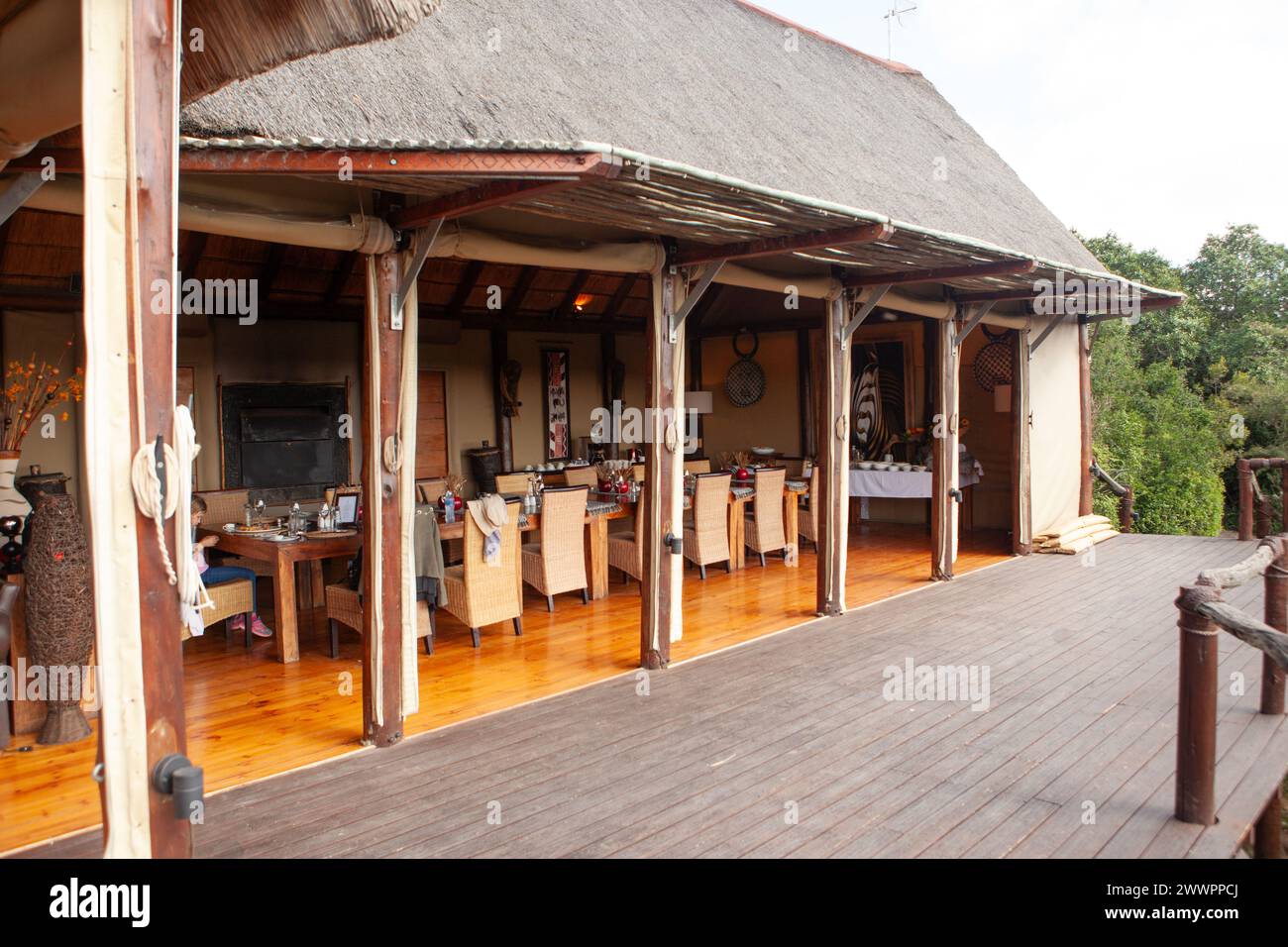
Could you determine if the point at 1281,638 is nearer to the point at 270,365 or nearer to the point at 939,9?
the point at 270,365

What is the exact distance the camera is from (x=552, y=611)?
707 cm

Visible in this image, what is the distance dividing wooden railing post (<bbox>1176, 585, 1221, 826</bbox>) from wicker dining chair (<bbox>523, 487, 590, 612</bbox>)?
4103 mm

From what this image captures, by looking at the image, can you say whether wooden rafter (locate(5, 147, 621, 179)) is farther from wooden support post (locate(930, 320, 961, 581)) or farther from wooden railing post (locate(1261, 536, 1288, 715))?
wooden support post (locate(930, 320, 961, 581))

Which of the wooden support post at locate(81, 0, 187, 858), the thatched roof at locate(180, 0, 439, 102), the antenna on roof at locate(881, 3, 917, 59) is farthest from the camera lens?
the antenna on roof at locate(881, 3, 917, 59)

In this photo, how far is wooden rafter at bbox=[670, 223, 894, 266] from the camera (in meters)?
4.97

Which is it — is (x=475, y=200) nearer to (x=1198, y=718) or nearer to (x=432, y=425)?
(x=1198, y=718)

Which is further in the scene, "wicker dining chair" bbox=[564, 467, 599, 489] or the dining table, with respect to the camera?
"wicker dining chair" bbox=[564, 467, 599, 489]

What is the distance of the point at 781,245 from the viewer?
210 inches

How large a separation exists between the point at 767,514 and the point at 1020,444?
2934mm

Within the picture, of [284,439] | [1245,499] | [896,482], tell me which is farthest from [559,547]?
[1245,499]

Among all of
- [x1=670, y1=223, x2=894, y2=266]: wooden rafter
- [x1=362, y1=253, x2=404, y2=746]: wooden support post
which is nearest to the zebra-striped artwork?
[x1=670, y1=223, x2=894, y2=266]: wooden rafter

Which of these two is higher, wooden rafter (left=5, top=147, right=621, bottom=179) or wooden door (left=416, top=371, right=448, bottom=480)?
wooden rafter (left=5, top=147, right=621, bottom=179)

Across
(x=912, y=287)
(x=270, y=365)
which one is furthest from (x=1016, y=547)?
(x=270, y=365)

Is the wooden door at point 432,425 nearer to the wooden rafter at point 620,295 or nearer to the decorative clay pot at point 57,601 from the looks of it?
the wooden rafter at point 620,295
